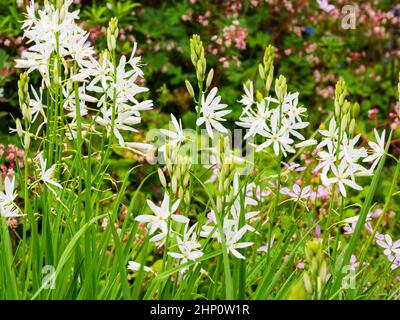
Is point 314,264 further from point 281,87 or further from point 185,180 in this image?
point 281,87

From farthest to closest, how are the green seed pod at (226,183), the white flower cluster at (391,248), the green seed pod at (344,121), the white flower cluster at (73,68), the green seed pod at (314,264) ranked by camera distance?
the white flower cluster at (391,248) → the white flower cluster at (73,68) → the green seed pod at (344,121) → the green seed pod at (226,183) → the green seed pod at (314,264)

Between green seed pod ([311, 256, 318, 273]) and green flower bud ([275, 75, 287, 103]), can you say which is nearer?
green seed pod ([311, 256, 318, 273])

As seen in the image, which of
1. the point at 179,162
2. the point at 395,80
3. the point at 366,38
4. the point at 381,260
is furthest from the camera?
the point at 366,38

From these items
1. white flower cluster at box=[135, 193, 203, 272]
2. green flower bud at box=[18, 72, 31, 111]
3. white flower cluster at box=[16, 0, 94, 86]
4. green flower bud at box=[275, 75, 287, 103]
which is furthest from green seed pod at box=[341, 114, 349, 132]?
green flower bud at box=[18, 72, 31, 111]

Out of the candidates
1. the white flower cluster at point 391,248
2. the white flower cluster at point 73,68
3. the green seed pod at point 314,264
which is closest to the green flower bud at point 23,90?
the white flower cluster at point 73,68

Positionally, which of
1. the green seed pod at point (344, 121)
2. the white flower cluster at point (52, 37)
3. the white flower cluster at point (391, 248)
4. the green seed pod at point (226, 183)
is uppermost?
the white flower cluster at point (52, 37)

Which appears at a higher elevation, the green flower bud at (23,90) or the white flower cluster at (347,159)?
the green flower bud at (23,90)

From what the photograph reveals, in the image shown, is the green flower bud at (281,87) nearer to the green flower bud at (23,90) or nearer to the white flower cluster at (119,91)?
the white flower cluster at (119,91)

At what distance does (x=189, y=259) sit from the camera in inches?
89.1

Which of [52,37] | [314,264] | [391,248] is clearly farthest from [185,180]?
[391,248]

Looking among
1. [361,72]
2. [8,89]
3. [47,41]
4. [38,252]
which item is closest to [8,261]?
[38,252]

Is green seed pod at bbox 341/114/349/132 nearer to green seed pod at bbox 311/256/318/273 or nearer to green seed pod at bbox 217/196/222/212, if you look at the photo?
green seed pod at bbox 217/196/222/212

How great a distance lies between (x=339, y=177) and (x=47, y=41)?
1.06 m

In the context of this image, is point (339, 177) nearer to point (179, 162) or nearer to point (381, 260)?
point (179, 162)
